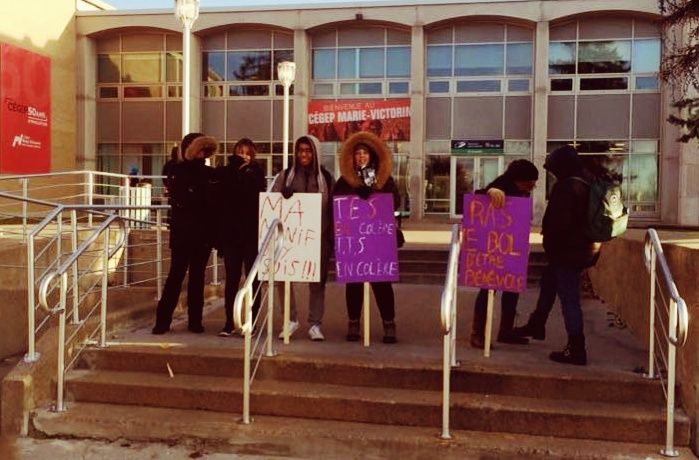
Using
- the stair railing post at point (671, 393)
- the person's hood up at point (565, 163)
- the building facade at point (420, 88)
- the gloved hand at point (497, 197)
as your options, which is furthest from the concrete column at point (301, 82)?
the stair railing post at point (671, 393)

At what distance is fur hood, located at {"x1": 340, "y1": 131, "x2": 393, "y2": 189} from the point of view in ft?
19.2

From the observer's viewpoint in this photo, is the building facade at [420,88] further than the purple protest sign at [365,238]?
Yes

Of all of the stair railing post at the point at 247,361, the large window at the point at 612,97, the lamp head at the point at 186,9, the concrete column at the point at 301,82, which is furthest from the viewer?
the concrete column at the point at 301,82

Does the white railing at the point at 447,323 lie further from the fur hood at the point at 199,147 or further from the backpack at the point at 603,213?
the fur hood at the point at 199,147

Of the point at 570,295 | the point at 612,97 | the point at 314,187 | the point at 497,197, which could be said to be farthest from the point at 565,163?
the point at 612,97

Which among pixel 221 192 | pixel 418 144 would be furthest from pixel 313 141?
pixel 418 144

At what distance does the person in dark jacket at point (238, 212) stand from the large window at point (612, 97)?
20935mm

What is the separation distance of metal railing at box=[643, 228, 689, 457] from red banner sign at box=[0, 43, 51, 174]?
23335 mm

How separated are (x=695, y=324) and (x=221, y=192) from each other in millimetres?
3963

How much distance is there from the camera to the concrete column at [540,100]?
24.8m

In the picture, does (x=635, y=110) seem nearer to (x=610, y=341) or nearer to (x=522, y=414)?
(x=610, y=341)

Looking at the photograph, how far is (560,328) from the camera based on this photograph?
6.77 m

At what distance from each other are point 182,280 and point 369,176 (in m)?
1.98

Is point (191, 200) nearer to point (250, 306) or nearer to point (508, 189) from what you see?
point (250, 306)
